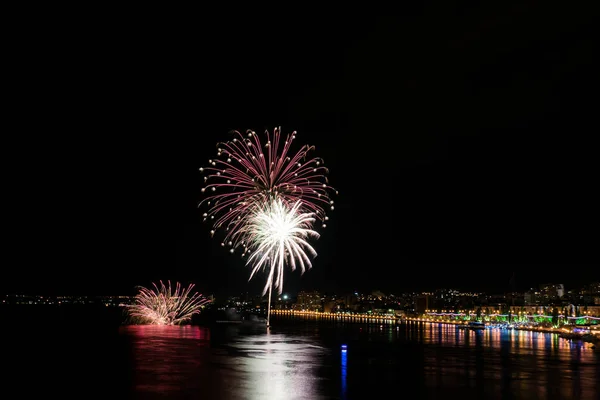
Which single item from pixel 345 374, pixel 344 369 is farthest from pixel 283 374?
pixel 344 369

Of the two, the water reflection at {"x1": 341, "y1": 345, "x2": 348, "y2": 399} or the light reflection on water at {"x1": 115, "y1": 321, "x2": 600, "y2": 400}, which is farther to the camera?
the water reflection at {"x1": 341, "y1": 345, "x2": 348, "y2": 399}

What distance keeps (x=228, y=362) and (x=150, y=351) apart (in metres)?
7.95

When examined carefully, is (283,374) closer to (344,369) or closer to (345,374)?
(345,374)

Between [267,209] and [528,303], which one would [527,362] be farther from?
[528,303]

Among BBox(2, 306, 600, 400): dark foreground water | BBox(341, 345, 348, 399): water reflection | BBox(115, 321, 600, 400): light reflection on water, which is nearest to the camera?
BBox(2, 306, 600, 400): dark foreground water

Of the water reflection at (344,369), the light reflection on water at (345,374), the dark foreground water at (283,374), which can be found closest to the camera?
the dark foreground water at (283,374)

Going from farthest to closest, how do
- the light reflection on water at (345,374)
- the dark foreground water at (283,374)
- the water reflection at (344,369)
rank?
1. the water reflection at (344,369)
2. the light reflection on water at (345,374)
3. the dark foreground water at (283,374)

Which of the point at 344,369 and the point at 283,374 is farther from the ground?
the point at 283,374

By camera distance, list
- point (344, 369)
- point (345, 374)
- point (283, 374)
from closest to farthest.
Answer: point (283, 374) → point (345, 374) → point (344, 369)

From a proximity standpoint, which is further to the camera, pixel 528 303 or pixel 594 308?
pixel 528 303

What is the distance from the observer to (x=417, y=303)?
656 feet

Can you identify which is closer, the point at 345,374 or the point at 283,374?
the point at 283,374

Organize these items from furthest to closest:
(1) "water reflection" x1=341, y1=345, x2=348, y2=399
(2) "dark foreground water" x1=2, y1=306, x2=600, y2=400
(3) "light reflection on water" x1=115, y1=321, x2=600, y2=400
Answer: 1. (1) "water reflection" x1=341, y1=345, x2=348, y2=399
2. (3) "light reflection on water" x1=115, y1=321, x2=600, y2=400
3. (2) "dark foreground water" x1=2, y1=306, x2=600, y2=400

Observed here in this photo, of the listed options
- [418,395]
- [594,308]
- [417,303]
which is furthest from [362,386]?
[417,303]
